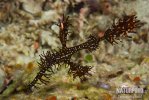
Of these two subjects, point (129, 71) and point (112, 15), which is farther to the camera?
point (112, 15)

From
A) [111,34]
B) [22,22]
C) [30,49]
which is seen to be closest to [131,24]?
[111,34]

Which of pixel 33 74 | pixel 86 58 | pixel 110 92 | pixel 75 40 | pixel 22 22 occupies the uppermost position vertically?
pixel 22 22

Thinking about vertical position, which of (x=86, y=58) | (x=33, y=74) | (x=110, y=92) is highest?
(x=86, y=58)

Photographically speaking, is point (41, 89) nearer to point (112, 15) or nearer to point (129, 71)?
point (129, 71)

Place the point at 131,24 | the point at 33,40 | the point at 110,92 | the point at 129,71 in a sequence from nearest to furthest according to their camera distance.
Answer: the point at 131,24 → the point at 110,92 → the point at 129,71 → the point at 33,40

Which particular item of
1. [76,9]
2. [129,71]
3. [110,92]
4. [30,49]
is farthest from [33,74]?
[76,9]

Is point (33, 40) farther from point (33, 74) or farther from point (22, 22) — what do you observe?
point (33, 74)

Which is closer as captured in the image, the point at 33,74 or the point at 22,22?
the point at 33,74

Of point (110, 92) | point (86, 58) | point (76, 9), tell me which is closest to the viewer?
point (110, 92)

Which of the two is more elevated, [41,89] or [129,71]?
[129,71]
